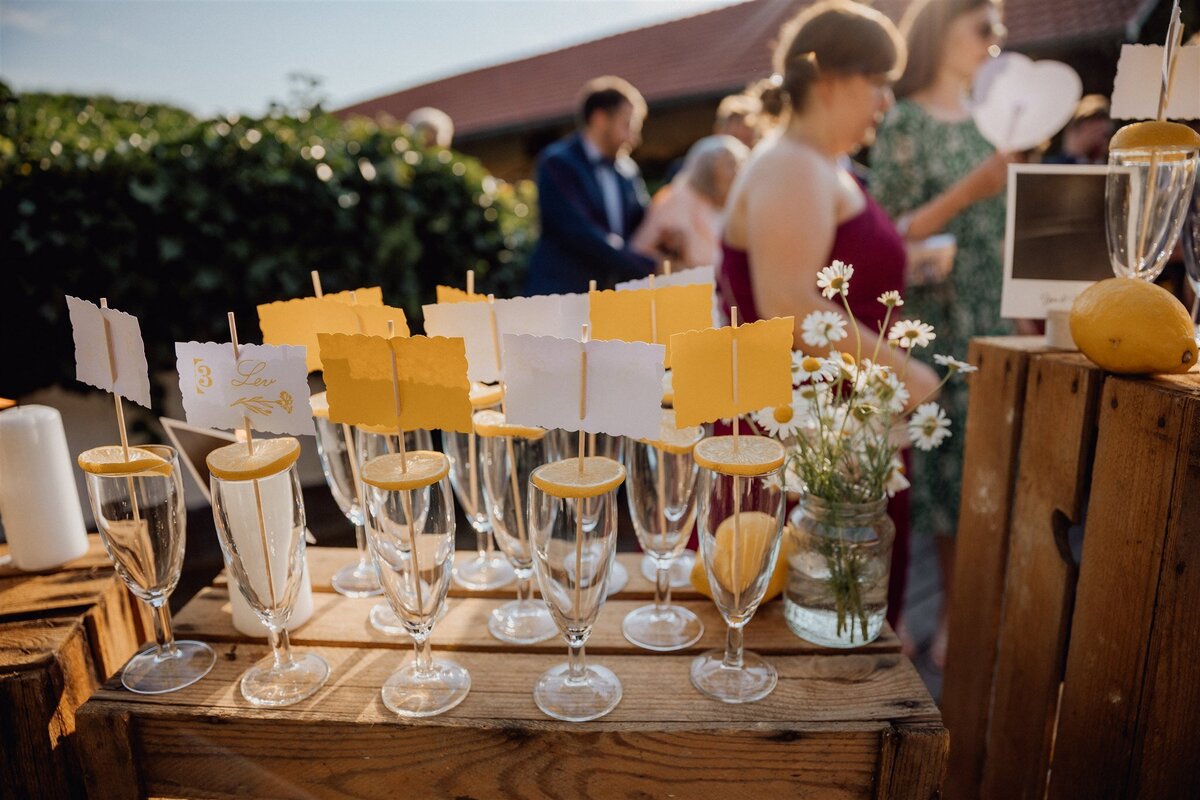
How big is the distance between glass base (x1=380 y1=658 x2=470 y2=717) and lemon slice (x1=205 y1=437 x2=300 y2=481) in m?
0.29

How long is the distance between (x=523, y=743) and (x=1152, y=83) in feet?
3.98

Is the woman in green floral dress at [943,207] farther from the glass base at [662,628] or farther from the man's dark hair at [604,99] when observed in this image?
the glass base at [662,628]

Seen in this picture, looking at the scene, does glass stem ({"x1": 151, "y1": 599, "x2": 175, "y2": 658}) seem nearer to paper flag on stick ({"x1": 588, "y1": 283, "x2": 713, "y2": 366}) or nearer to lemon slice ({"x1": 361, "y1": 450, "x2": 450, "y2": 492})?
lemon slice ({"x1": 361, "y1": 450, "x2": 450, "y2": 492})

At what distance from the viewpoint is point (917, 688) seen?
89 cm

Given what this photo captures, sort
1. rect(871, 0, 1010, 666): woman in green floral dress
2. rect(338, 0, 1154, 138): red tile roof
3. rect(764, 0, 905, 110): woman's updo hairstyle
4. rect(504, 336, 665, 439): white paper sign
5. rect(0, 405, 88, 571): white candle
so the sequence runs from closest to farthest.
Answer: rect(504, 336, 665, 439): white paper sign → rect(0, 405, 88, 571): white candle → rect(764, 0, 905, 110): woman's updo hairstyle → rect(871, 0, 1010, 666): woman in green floral dress → rect(338, 0, 1154, 138): red tile roof

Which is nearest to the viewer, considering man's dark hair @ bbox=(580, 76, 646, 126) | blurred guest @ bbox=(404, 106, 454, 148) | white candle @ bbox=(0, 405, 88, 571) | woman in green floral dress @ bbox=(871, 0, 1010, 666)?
white candle @ bbox=(0, 405, 88, 571)

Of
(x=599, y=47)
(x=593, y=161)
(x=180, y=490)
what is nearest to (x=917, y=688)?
(x=180, y=490)

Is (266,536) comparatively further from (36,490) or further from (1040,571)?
(1040,571)

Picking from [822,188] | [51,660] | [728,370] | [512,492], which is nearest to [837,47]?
[822,188]

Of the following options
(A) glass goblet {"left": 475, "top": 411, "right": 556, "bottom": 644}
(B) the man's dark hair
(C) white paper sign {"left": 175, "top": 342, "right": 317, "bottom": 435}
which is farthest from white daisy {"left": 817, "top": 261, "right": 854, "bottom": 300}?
(B) the man's dark hair

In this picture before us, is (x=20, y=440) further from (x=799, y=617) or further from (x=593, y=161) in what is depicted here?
(x=593, y=161)

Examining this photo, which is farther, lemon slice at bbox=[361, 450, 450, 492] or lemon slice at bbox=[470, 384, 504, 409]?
lemon slice at bbox=[470, 384, 504, 409]

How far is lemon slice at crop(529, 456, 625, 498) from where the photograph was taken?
780mm

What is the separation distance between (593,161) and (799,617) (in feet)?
8.23
